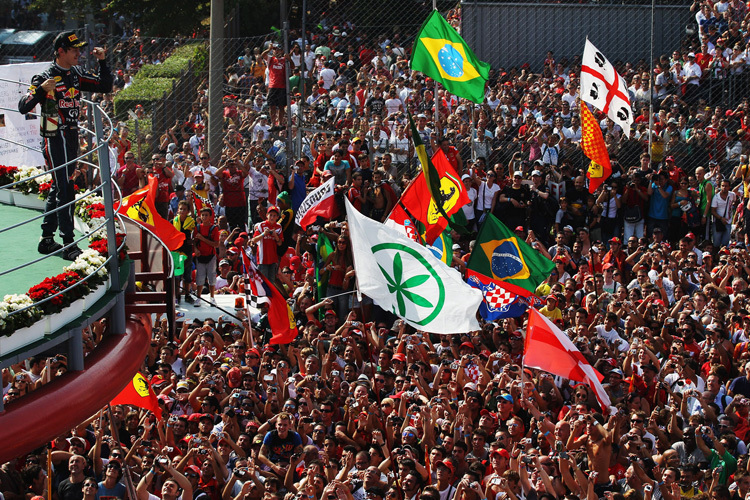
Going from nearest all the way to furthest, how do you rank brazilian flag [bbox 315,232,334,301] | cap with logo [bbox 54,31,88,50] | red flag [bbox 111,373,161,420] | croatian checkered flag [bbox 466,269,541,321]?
cap with logo [bbox 54,31,88,50]
red flag [bbox 111,373,161,420]
croatian checkered flag [bbox 466,269,541,321]
brazilian flag [bbox 315,232,334,301]

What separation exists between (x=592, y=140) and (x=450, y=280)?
224 inches

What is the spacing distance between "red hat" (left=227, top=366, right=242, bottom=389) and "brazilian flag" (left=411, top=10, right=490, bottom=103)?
5976 millimetres

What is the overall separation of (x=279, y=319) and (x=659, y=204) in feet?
22.5

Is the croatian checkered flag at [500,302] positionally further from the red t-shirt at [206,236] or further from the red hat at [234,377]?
the red t-shirt at [206,236]

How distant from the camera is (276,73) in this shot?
20109 mm

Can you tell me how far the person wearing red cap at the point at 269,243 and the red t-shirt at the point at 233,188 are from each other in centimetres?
198

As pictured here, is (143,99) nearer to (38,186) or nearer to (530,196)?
(530,196)

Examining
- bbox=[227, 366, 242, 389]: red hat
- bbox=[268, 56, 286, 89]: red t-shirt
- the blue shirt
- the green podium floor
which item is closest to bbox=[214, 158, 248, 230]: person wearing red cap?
bbox=[268, 56, 286, 89]: red t-shirt

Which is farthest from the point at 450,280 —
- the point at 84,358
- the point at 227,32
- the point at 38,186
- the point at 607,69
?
the point at 227,32

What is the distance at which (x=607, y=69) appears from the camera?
56.9 ft

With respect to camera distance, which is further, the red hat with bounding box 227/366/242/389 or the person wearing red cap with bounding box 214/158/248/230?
the person wearing red cap with bounding box 214/158/248/230

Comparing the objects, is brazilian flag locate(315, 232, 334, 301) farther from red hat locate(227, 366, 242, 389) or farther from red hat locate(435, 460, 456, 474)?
red hat locate(435, 460, 456, 474)

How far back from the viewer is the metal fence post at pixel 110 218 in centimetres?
737

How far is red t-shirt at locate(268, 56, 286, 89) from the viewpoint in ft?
65.9
